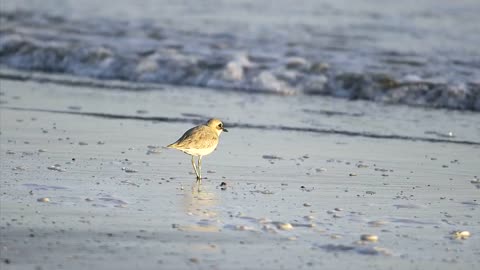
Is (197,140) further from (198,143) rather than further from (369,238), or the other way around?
(369,238)

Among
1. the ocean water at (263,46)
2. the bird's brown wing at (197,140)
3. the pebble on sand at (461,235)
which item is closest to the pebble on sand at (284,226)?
the pebble on sand at (461,235)

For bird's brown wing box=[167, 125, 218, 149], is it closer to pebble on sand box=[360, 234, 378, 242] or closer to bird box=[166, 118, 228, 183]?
bird box=[166, 118, 228, 183]

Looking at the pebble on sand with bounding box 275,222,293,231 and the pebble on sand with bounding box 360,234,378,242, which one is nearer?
the pebble on sand with bounding box 360,234,378,242

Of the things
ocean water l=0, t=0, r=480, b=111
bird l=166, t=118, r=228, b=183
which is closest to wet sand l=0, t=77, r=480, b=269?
bird l=166, t=118, r=228, b=183

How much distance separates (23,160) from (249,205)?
2327 millimetres

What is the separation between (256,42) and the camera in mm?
18953

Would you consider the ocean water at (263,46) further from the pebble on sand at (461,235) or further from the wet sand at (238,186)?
the pebble on sand at (461,235)

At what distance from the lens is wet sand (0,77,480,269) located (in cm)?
603

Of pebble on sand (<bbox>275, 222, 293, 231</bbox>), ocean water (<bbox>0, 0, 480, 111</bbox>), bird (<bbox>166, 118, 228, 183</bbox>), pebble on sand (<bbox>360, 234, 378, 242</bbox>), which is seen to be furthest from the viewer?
ocean water (<bbox>0, 0, 480, 111</bbox>)

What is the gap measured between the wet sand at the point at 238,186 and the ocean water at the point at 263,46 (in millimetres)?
1513

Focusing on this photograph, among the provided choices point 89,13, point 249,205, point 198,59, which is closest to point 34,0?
point 89,13

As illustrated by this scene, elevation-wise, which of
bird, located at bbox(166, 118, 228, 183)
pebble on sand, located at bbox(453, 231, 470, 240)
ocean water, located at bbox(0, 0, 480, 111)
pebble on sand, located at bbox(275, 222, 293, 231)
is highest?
ocean water, located at bbox(0, 0, 480, 111)

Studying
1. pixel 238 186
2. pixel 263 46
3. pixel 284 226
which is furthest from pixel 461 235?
pixel 263 46

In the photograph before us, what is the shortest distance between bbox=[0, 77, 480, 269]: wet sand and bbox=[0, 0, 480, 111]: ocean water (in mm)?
1513
